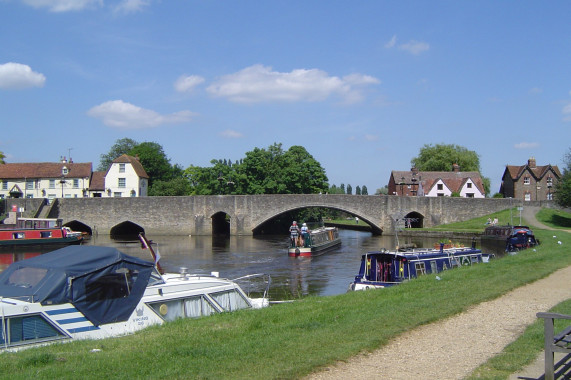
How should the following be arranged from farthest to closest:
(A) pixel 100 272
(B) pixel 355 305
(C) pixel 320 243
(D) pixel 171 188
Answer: (D) pixel 171 188, (C) pixel 320 243, (B) pixel 355 305, (A) pixel 100 272

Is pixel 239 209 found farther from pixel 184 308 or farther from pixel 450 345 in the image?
pixel 450 345

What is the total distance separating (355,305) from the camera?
11703mm

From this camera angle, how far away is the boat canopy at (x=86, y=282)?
10.4m

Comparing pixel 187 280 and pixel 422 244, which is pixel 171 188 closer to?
pixel 422 244

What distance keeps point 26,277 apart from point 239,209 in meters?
47.3

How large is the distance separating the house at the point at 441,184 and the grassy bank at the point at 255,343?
67.5 meters

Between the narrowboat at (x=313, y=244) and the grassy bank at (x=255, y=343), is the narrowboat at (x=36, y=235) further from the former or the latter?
the grassy bank at (x=255, y=343)

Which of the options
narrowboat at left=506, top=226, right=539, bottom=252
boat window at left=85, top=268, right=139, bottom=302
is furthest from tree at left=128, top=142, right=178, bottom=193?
boat window at left=85, top=268, right=139, bottom=302

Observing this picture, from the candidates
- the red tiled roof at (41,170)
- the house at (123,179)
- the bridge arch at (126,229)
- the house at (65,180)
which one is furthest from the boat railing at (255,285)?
the red tiled roof at (41,170)

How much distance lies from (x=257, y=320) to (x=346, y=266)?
2199cm

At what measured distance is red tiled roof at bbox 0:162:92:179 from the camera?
70375 mm

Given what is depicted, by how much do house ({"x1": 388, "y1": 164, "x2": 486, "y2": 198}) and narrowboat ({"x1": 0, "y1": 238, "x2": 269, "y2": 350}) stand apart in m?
68.1

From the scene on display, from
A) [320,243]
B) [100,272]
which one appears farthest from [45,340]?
[320,243]

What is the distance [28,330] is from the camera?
9.64 m
